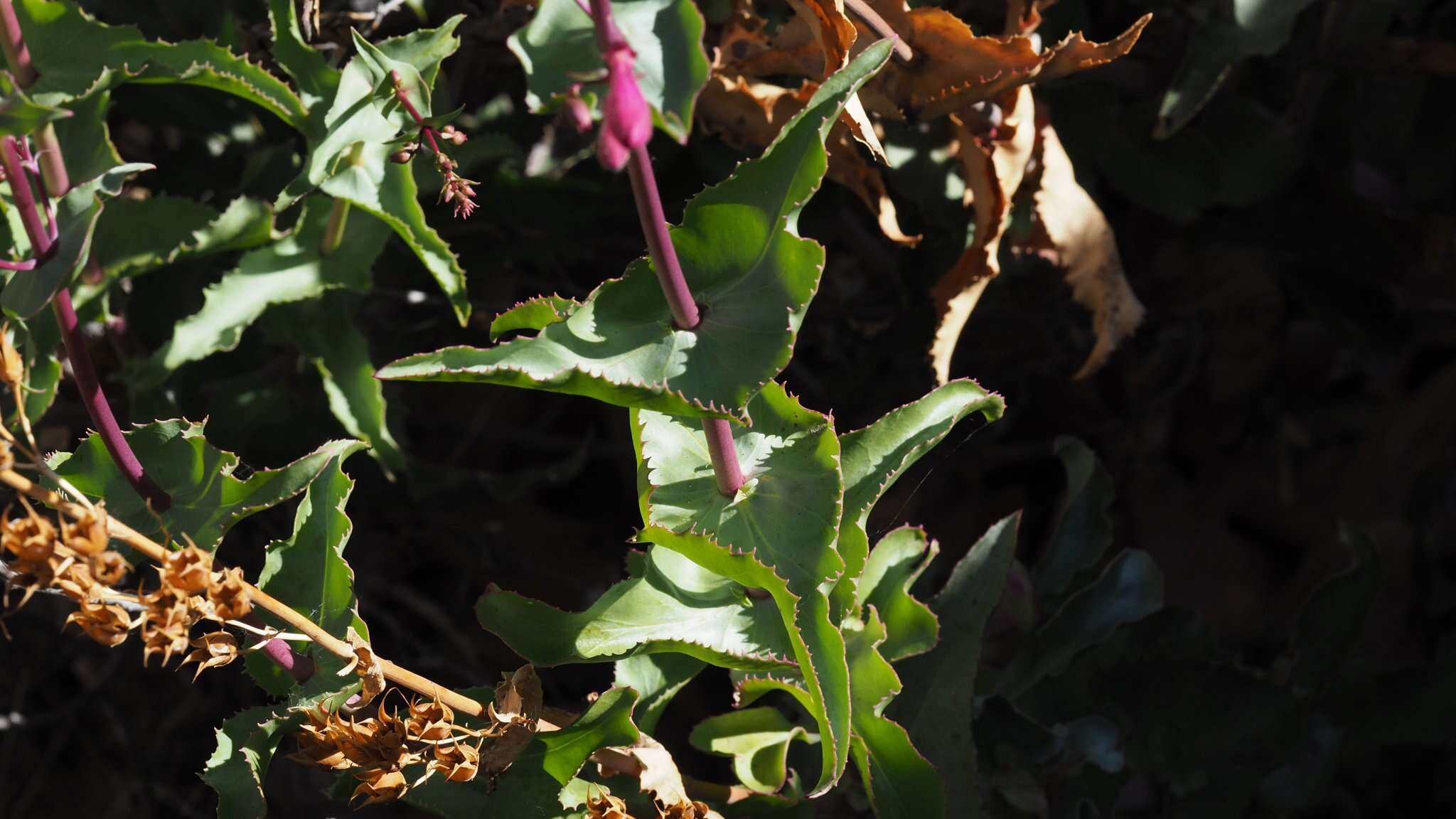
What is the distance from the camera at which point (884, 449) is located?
86 centimetres

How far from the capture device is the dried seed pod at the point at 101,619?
0.65 meters

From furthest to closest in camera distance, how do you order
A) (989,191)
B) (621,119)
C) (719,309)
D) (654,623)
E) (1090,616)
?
(1090,616), (989,191), (654,623), (719,309), (621,119)

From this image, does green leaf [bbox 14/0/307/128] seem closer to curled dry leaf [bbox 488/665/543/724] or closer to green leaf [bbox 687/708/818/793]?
curled dry leaf [bbox 488/665/543/724]

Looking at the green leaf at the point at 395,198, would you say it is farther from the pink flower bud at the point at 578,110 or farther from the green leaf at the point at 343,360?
the pink flower bud at the point at 578,110

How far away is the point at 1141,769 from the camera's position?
1.28 meters

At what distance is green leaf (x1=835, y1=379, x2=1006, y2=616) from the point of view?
83cm

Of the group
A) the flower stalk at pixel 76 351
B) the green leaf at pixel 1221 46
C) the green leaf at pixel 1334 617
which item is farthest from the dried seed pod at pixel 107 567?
the green leaf at pixel 1334 617

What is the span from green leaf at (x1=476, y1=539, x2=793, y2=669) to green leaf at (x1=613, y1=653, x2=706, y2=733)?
0.29 ft

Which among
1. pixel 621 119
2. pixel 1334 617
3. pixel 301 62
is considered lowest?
pixel 1334 617

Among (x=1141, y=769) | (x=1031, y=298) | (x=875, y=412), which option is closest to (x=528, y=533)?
(x=875, y=412)

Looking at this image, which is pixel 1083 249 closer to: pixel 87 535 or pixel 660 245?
pixel 660 245

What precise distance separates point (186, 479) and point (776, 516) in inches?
15.2

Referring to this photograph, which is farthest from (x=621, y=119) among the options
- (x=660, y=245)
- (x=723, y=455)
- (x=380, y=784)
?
(x=380, y=784)

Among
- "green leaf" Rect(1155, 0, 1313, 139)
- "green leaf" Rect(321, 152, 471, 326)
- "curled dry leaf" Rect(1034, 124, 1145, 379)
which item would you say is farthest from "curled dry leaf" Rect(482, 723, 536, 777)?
"green leaf" Rect(1155, 0, 1313, 139)
